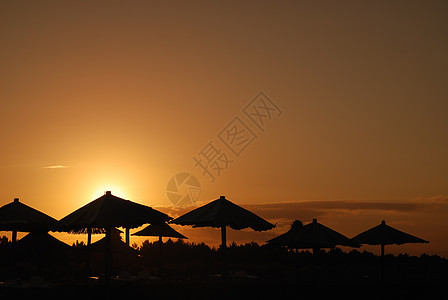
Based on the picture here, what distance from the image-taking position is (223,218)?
837 inches

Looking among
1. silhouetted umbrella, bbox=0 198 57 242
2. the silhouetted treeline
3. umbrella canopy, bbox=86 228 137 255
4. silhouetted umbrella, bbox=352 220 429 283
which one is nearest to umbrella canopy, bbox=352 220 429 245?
silhouetted umbrella, bbox=352 220 429 283

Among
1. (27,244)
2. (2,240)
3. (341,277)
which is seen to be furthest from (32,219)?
(341,277)

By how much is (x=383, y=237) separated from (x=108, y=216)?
13759 millimetres

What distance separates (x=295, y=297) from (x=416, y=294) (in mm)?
5874

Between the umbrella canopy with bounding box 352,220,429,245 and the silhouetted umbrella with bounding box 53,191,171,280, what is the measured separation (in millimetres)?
11210

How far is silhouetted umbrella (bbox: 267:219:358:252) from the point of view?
23.9 meters

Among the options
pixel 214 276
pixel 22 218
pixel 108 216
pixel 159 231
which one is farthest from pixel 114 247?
pixel 159 231

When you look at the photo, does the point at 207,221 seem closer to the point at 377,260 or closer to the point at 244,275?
the point at 244,275

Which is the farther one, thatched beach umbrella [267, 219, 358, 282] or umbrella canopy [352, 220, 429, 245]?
umbrella canopy [352, 220, 429, 245]

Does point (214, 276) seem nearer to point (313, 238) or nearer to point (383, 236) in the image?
point (313, 238)

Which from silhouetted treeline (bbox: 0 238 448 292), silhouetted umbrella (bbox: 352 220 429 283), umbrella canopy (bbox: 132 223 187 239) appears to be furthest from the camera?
umbrella canopy (bbox: 132 223 187 239)

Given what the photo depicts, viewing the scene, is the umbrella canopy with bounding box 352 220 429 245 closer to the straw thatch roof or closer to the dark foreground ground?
the dark foreground ground

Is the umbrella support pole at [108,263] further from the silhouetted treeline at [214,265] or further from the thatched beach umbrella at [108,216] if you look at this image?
the silhouetted treeline at [214,265]

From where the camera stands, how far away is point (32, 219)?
25.6 m
